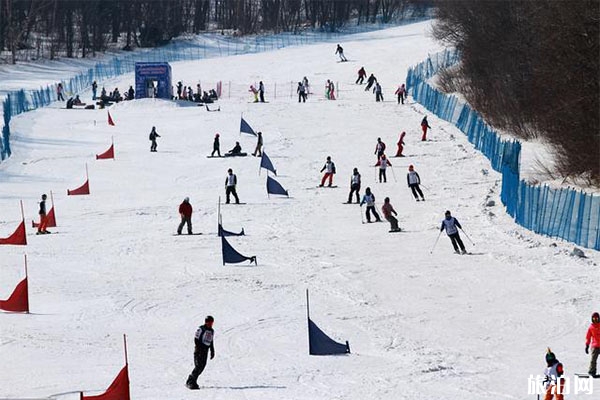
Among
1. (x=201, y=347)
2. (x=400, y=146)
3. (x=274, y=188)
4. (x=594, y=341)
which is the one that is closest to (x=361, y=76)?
(x=400, y=146)

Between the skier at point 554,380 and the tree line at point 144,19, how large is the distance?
257 ft

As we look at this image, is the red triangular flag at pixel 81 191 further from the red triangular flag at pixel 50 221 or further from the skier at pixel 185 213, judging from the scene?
the skier at pixel 185 213

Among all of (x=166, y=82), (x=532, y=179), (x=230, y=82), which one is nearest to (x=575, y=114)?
(x=532, y=179)

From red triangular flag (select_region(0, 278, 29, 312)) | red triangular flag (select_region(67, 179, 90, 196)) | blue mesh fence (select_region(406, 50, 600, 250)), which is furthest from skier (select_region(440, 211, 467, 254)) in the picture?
red triangular flag (select_region(67, 179, 90, 196))

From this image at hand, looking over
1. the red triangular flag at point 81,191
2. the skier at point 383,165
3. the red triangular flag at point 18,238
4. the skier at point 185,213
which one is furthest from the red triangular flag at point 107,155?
the red triangular flag at point 18,238

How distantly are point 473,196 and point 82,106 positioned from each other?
3306 cm

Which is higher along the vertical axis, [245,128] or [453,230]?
[453,230]

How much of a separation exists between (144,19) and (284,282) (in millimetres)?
93717

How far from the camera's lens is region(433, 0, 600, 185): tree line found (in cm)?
3781

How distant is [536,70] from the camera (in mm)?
43250

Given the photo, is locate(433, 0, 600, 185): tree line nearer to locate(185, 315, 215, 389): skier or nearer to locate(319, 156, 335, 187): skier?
locate(319, 156, 335, 187): skier

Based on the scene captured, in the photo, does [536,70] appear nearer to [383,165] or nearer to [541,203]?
[383,165]

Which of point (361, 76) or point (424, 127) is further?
point (361, 76)

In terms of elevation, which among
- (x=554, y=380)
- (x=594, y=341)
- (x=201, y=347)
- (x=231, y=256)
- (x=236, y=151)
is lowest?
(x=236, y=151)
